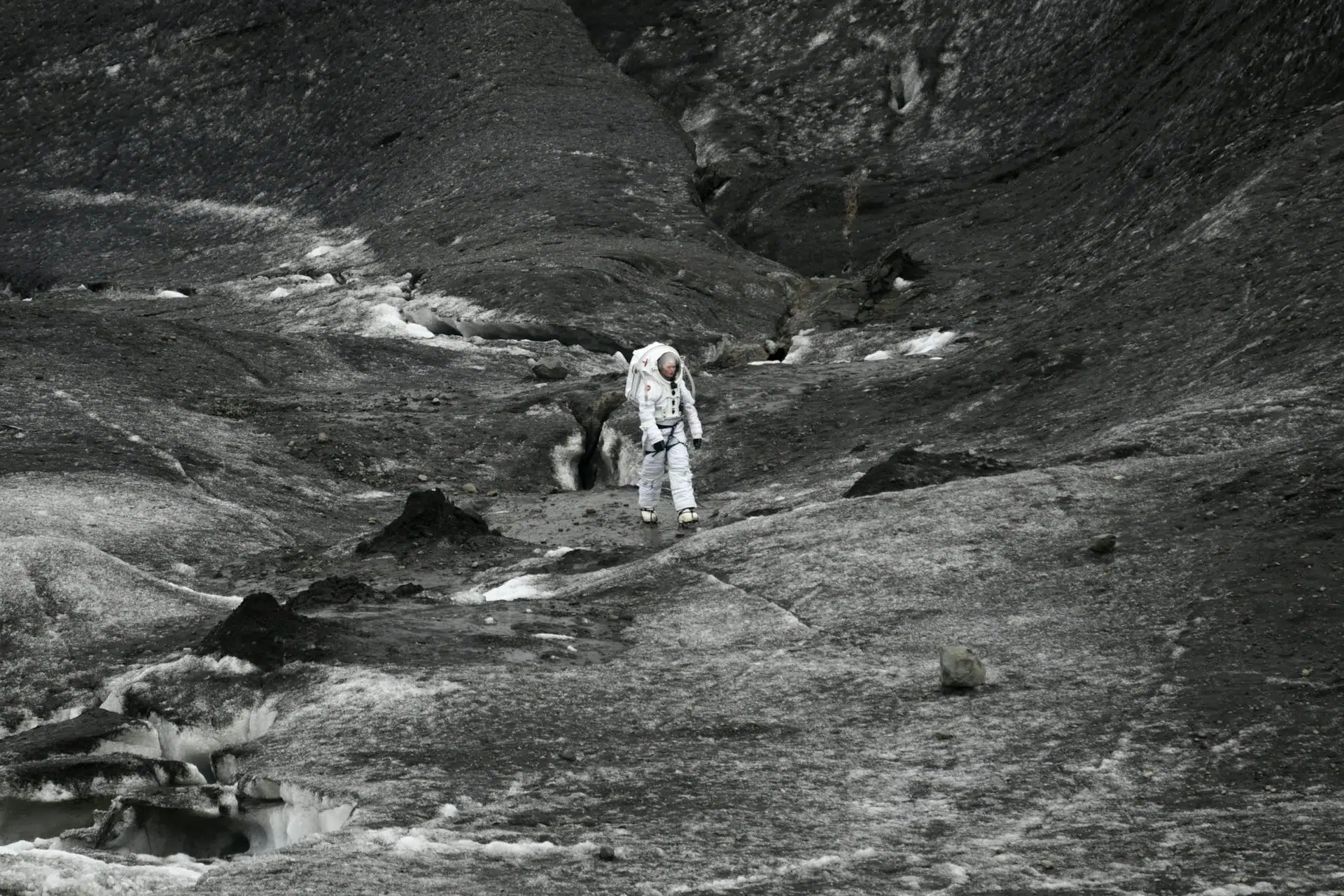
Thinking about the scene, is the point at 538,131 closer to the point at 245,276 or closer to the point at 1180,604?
the point at 245,276

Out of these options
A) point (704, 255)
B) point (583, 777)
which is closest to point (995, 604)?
point (583, 777)

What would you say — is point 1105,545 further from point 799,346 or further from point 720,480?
point 799,346

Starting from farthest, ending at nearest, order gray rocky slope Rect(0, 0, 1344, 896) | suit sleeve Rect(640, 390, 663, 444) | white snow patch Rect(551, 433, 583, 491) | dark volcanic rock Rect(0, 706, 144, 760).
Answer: white snow patch Rect(551, 433, 583, 491) < suit sleeve Rect(640, 390, 663, 444) < dark volcanic rock Rect(0, 706, 144, 760) < gray rocky slope Rect(0, 0, 1344, 896)

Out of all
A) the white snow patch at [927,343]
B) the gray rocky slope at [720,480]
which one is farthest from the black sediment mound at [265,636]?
the white snow patch at [927,343]

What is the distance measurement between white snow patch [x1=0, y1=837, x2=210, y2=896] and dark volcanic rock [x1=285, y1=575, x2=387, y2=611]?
5957 mm

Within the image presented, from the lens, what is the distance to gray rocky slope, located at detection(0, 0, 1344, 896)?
27.8 ft

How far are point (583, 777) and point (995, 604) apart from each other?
3.90 metres

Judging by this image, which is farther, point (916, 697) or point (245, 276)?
point (245, 276)

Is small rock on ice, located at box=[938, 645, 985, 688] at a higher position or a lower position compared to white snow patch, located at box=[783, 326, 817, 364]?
lower

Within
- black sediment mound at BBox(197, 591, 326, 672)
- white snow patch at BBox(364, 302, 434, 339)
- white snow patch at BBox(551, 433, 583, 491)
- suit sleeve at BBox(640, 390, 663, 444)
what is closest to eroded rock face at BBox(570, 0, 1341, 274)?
white snow patch at BBox(551, 433, 583, 491)

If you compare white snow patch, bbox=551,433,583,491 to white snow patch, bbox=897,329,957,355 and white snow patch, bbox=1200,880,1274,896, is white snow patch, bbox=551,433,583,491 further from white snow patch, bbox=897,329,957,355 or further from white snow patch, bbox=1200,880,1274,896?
white snow patch, bbox=1200,880,1274,896

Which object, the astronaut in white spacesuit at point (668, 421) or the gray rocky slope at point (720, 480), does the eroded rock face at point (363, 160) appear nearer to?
the gray rocky slope at point (720, 480)

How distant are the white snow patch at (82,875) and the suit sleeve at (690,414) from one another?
32.3 feet

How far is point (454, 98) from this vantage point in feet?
155
